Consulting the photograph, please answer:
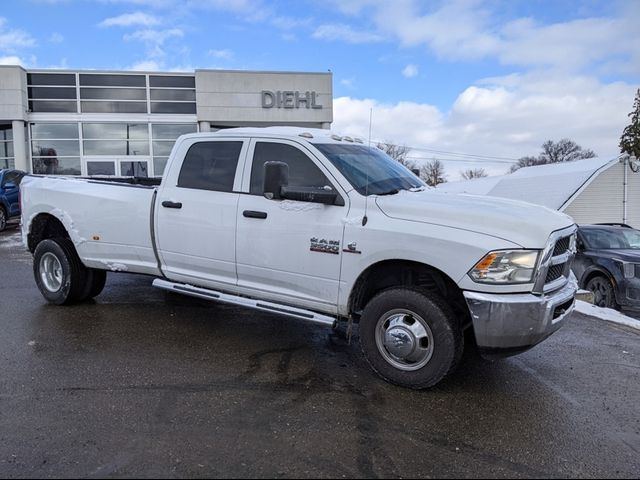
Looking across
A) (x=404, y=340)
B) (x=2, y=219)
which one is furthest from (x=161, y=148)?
(x=404, y=340)

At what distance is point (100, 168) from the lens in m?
26.0

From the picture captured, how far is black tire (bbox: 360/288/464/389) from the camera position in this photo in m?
3.95

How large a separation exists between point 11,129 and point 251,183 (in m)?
26.2

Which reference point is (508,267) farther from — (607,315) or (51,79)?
(51,79)

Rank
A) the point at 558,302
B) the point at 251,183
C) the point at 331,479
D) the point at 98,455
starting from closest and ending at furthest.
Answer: the point at 331,479 → the point at 98,455 → the point at 558,302 → the point at 251,183

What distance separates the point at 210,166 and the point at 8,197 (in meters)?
13.9

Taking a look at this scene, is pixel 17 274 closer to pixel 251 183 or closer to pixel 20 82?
pixel 251 183

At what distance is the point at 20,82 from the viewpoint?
981 inches

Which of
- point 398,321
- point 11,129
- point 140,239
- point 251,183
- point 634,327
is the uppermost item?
point 11,129

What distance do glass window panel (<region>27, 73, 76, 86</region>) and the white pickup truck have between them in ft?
75.6

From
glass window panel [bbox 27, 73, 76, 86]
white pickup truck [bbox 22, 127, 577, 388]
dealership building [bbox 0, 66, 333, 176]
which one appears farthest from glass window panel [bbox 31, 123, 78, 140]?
white pickup truck [bbox 22, 127, 577, 388]

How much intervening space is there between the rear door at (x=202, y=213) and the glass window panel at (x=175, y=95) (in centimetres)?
2308

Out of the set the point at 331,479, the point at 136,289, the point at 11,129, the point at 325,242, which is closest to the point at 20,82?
the point at 11,129

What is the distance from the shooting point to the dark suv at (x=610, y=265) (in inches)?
352
